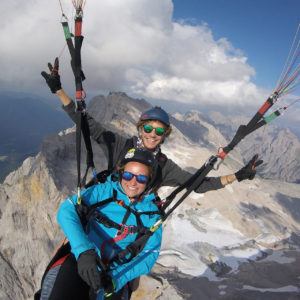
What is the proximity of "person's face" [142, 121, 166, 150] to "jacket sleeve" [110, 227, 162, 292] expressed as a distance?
2.03 metres

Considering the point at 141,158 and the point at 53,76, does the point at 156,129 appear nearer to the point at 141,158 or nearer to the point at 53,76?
the point at 141,158

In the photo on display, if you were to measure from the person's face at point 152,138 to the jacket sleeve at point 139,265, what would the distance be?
203cm

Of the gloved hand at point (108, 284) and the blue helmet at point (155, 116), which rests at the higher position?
the blue helmet at point (155, 116)

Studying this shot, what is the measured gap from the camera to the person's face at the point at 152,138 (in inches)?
194

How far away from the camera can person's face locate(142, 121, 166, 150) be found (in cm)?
493

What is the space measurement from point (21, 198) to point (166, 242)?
15.8m

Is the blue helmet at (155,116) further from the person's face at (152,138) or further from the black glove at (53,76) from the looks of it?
the black glove at (53,76)

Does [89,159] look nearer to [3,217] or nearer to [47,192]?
[47,192]

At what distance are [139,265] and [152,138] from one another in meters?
2.86

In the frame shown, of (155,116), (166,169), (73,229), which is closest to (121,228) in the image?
(73,229)

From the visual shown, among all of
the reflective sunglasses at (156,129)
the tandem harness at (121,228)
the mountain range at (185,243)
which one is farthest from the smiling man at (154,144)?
the mountain range at (185,243)

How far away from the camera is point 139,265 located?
12.1 feet

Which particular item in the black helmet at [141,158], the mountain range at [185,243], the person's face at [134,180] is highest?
the black helmet at [141,158]

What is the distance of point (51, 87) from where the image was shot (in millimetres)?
3984
